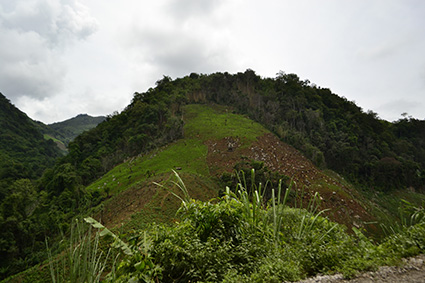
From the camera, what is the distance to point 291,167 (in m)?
24.3

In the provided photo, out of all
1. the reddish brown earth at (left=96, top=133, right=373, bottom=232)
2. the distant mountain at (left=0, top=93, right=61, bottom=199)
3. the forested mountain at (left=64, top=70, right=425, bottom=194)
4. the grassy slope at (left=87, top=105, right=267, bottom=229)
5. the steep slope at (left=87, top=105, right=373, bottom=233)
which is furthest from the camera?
the distant mountain at (left=0, top=93, right=61, bottom=199)

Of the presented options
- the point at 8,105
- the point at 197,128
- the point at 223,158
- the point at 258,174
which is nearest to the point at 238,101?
the point at 197,128

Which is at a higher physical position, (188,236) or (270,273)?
(188,236)

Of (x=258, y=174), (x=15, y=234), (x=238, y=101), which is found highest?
(x=238, y=101)

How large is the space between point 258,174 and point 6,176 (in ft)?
143

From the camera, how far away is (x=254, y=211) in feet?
9.27

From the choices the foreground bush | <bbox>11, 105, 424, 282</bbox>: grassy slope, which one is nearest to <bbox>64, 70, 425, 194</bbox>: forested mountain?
<bbox>11, 105, 424, 282</bbox>: grassy slope

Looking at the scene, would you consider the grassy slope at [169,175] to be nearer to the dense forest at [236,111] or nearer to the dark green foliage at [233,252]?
the dark green foliage at [233,252]

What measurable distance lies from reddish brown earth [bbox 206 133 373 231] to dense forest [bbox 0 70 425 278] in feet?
16.7

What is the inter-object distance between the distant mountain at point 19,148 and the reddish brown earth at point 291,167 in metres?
38.2

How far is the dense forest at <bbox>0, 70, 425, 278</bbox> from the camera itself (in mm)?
19016

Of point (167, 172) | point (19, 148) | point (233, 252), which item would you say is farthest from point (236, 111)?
point (19, 148)

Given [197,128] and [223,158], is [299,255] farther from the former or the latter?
[197,128]

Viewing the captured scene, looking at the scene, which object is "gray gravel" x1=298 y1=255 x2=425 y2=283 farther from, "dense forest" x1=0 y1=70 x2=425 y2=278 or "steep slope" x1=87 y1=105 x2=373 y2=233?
"dense forest" x1=0 y1=70 x2=425 y2=278
